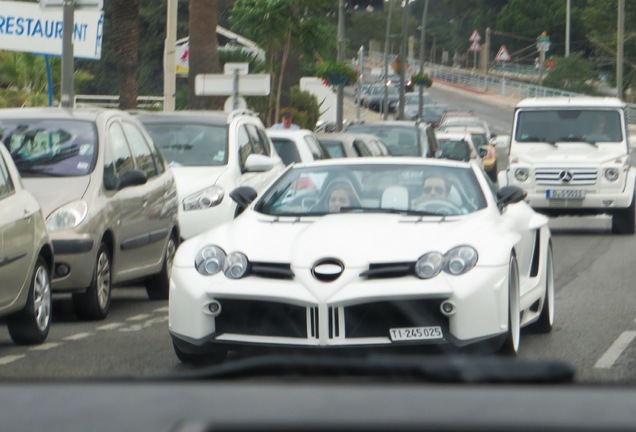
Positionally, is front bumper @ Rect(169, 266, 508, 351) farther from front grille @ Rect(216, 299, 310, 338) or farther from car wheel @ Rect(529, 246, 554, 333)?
car wheel @ Rect(529, 246, 554, 333)

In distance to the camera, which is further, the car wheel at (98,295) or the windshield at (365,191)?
the car wheel at (98,295)

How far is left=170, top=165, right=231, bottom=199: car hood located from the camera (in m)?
15.4

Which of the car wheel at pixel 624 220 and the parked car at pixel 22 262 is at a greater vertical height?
the parked car at pixel 22 262

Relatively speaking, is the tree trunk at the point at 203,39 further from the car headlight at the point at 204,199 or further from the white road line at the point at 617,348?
the white road line at the point at 617,348

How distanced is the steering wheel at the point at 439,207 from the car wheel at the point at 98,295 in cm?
322

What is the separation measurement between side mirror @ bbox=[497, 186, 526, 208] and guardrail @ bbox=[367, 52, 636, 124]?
286 feet

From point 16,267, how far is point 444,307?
→ 286cm

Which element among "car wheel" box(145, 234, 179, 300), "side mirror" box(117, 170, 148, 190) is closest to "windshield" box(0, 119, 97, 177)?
"side mirror" box(117, 170, 148, 190)

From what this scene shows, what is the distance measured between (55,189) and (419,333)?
439 centimetres

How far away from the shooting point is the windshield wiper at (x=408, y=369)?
202 centimetres

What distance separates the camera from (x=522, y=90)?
109 metres

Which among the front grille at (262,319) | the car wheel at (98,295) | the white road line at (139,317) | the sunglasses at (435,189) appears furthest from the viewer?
the white road line at (139,317)

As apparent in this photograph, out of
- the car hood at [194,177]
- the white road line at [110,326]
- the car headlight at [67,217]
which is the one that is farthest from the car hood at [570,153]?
the white road line at [110,326]

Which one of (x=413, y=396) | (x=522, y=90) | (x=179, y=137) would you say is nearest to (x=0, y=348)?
(x=179, y=137)
